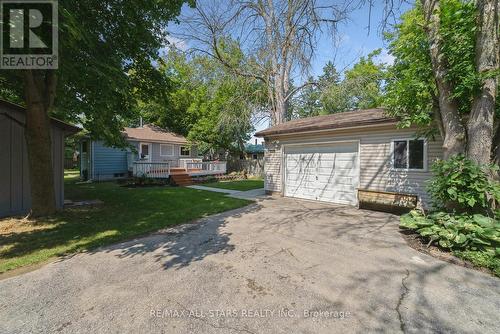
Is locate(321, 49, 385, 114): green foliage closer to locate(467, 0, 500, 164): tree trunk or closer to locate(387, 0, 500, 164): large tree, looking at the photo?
locate(387, 0, 500, 164): large tree

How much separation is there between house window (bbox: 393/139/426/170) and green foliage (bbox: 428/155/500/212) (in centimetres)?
226

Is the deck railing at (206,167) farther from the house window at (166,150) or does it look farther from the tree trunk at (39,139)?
the tree trunk at (39,139)

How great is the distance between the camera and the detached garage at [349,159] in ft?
22.7

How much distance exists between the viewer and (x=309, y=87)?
18.1 metres

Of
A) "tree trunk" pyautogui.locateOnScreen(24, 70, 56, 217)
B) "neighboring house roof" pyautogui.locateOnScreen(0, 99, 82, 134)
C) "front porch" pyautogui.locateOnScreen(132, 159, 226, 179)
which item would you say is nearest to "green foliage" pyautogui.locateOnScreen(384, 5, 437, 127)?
"tree trunk" pyautogui.locateOnScreen(24, 70, 56, 217)

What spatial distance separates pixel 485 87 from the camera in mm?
4426

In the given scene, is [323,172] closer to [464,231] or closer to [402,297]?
[464,231]

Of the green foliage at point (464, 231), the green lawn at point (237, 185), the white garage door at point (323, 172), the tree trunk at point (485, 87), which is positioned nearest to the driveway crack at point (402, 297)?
the green foliage at point (464, 231)

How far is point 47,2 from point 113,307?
534 cm

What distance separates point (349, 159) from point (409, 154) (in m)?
1.83

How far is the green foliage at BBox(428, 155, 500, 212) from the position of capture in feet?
13.8

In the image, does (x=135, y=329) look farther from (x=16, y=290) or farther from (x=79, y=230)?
(x=79, y=230)

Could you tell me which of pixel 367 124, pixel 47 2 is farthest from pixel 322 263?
pixel 47 2

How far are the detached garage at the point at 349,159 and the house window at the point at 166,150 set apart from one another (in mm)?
11260
